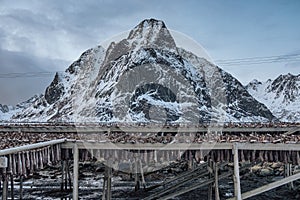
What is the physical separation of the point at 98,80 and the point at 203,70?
25.8 metres

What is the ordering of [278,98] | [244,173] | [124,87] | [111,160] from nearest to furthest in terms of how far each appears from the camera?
[111,160] → [244,173] → [124,87] → [278,98]

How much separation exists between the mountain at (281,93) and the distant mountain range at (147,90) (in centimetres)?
87

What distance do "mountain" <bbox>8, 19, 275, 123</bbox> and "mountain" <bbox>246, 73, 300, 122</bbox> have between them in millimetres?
19084

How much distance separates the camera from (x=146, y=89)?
241 ft

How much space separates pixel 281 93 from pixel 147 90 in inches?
2922

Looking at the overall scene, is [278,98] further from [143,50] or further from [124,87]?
[124,87]

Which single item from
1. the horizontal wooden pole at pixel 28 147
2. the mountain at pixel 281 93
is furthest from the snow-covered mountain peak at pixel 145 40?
the horizontal wooden pole at pixel 28 147

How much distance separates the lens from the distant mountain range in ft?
219

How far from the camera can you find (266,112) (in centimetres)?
9175

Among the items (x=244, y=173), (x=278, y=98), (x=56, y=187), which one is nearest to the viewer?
(x=56, y=187)

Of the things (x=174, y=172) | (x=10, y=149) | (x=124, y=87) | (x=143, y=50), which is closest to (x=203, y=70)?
(x=143, y=50)

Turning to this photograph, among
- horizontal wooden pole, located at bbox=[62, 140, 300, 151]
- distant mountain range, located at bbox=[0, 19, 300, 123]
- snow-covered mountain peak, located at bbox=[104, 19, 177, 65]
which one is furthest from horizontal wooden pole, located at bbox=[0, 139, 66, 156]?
snow-covered mountain peak, located at bbox=[104, 19, 177, 65]

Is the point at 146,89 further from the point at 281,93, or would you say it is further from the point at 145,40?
the point at 281,93

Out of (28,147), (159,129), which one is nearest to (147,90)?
(159,129)
